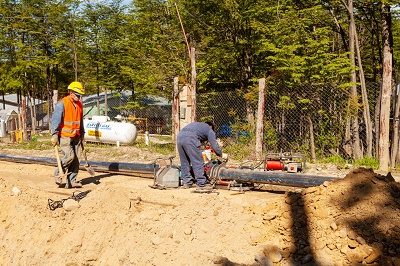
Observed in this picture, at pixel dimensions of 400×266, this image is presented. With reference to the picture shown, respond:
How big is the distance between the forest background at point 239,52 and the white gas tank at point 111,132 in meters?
2.47

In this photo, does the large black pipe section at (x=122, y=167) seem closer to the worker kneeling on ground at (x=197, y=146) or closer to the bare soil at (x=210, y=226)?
the worker kneeling on ground at (x=197, y=146)

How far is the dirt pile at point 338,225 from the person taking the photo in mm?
4711

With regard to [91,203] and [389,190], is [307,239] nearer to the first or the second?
[389,190]

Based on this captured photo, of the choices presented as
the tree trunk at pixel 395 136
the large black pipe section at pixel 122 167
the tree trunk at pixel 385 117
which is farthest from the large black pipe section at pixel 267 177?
the tree trunk at pixel 395 136

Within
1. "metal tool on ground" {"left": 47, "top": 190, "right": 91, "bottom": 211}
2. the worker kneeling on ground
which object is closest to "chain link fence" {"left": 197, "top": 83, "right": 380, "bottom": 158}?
the worker kneeling on ground

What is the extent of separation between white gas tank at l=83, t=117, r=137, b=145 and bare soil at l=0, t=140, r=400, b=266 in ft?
39.5

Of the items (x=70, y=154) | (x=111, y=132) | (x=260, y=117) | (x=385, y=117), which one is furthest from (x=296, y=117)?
(x=111, y=132)

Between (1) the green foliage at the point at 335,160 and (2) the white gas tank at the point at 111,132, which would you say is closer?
(1) the green foliage at the point at 335,160

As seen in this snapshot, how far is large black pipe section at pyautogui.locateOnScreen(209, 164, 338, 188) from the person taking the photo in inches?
283

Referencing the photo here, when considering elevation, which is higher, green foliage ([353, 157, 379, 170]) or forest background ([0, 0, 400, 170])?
forest background ([0, 0, 400, 170])

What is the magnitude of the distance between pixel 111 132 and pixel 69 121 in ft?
39.2

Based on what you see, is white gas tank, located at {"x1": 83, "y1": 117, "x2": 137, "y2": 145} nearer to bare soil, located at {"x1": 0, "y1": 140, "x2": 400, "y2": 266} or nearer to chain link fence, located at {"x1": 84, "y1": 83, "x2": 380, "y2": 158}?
chain link fence, located at {"x1": 84, "y1": 83, "x2": 380, "y2": 158}

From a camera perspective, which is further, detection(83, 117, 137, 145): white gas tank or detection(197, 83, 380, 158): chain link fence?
detection(83, 117, 137, 145): white gas tank

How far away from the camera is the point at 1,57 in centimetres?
3306
